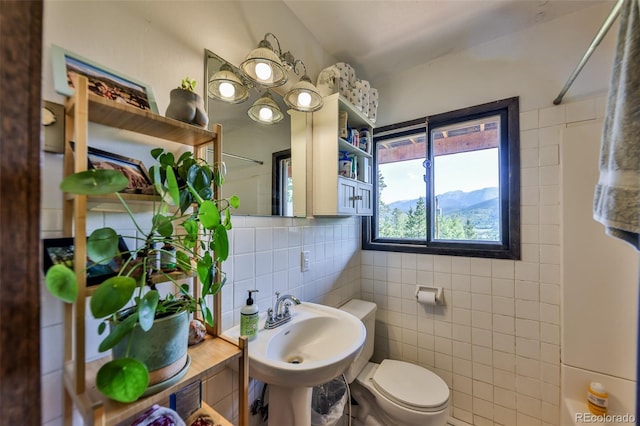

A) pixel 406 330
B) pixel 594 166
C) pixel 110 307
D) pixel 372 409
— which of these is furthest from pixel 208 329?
pixel 594 166

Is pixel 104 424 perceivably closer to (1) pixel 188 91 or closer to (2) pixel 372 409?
(1) pixel 188 91

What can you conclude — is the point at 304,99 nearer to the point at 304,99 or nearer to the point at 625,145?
the point at 304,99

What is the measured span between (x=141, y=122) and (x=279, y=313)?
87cm

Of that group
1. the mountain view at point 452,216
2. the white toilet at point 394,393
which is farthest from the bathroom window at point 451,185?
the white toilet at point 394,393

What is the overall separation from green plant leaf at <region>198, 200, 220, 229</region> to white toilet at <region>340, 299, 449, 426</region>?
39.6 inches

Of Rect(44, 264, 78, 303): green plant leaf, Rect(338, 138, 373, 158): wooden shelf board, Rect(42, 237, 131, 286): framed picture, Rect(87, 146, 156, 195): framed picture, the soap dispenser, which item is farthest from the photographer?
Rect(338, 138, 373, 158): wooden shelf board

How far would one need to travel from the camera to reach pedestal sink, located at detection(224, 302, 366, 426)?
788mm

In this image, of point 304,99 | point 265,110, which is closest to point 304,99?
point 304,99

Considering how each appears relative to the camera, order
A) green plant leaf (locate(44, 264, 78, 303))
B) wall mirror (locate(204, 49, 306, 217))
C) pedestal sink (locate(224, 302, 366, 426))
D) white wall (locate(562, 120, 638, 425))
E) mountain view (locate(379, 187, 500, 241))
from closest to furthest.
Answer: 1. green plant leaf (locate(44, 264, 78, 303))
2. pedestal sink (locate(224, 302, 366, 426))
3. wall mirror (locate(204, 49, 306, 217))
4. white wall (locate(562, 120, 638, 425))
5. mountain view (locate(379, 187, 500, 241))

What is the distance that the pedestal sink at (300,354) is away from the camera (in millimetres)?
788

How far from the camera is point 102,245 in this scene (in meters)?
0.49

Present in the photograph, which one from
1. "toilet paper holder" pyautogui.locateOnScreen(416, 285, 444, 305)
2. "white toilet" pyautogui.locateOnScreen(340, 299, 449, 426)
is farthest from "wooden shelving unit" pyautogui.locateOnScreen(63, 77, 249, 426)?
"toilet paper holder" pyautogui.locateOnScreen(416, 285, 444, 305)

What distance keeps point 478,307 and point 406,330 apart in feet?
1.67

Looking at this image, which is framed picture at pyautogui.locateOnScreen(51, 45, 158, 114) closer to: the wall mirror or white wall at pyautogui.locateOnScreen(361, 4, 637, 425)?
the wall mirror
